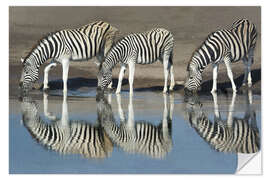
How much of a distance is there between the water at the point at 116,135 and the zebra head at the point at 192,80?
21 cm

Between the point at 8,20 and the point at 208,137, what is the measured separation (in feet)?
11.1

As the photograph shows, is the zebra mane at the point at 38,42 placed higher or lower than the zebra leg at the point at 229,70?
higher

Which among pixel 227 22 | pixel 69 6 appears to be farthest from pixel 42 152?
pixel 227 22

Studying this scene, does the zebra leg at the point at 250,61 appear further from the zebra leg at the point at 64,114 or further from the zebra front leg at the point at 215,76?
the zebra leg at the point at 64,114

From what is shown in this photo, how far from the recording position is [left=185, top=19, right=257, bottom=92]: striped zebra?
852cm

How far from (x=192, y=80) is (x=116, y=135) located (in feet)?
5.71

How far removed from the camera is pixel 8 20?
832cm

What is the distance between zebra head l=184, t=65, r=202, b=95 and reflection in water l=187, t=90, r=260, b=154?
0.54 metres

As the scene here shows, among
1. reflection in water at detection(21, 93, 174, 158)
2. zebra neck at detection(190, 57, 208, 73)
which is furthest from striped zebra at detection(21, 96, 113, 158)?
zebra neck at detection(190, 57, 208, 73)

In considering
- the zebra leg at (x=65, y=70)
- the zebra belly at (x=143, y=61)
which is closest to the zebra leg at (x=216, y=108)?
the zebra belly at (x=143, y=61)

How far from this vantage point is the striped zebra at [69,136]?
7297mm

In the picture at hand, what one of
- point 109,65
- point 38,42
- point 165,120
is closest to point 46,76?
point 38,42

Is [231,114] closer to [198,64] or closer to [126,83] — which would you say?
[198,64]

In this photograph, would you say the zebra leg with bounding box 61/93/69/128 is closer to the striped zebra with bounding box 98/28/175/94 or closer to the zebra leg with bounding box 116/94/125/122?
the striped zebra with bounding box 98/28/175/94
